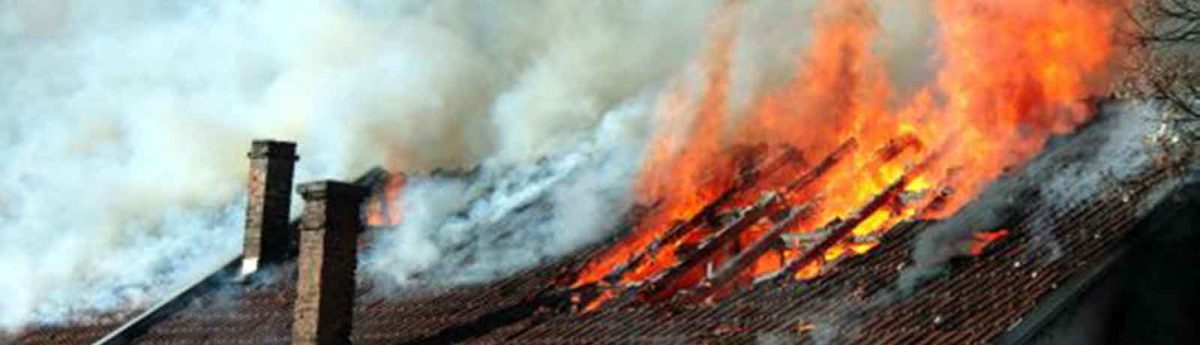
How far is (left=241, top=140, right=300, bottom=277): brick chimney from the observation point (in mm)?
19000

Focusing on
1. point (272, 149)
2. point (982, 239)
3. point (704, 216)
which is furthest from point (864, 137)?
point (272, 149)

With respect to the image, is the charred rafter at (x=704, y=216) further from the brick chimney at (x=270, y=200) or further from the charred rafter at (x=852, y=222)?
the brick chimney at (x=270, y=200)

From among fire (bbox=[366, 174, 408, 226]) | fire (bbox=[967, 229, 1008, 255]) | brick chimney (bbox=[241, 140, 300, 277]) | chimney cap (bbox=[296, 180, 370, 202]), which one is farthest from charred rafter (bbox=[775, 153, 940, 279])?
brick chimney (bbox=[241, 140, 300, 277])

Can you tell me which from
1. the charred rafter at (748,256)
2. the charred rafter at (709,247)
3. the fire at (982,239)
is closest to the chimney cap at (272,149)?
the charred rafter at (709,247)

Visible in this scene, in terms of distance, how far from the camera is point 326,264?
14891 millimetres

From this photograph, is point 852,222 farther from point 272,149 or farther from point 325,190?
point 272,149

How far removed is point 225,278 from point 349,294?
4.11 metres

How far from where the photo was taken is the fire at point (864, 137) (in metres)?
14.8

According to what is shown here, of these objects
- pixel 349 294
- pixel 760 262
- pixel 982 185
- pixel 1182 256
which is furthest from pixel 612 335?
pixel 1182 256

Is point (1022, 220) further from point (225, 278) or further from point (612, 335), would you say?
point (225, 278)

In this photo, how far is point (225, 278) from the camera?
18.5 metres

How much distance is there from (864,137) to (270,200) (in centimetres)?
754

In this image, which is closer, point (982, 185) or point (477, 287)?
point (982, 185)

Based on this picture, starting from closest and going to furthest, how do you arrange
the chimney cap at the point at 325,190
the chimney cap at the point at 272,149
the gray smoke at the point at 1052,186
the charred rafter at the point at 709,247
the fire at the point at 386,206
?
the gray smoke at the point at 1052,186
the charred rafter at the point at 709,247
the chimney cap at the point at 325,190
the chimney cap at the point at 272,149
the fire at the point at 386,206
